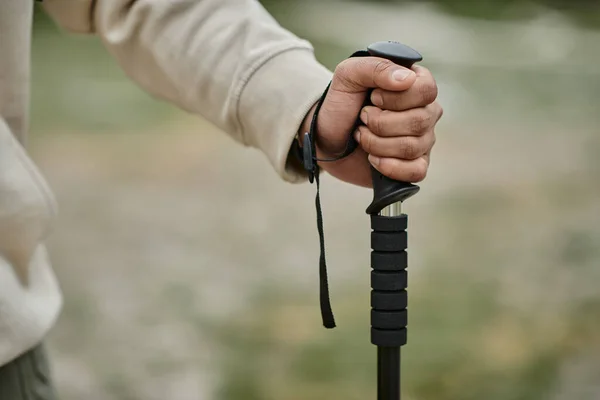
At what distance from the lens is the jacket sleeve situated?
2.68ft

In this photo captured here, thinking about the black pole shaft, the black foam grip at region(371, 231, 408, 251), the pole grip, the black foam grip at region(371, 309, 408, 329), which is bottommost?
the black pole shaft

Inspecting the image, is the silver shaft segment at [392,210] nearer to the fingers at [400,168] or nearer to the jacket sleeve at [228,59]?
the fingers at [400,168]

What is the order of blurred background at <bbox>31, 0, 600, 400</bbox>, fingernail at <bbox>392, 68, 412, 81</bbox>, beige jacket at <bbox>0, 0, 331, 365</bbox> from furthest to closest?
blurred background at <bbox>31, 0, 600, 400</bbox>, beige jacket at <bbox>0, 0, 331, 365</bbox>, fingernail at <bbox>392, 68, 412, 81</bbox>

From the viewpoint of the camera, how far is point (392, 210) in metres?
0.70

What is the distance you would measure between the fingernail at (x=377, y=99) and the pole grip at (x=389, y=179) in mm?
15

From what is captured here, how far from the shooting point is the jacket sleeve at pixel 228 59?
82cm

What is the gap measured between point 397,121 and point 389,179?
0.16 feet

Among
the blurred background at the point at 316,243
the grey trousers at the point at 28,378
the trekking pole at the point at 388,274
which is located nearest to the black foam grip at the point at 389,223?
the trekking pole at the point at 388,274

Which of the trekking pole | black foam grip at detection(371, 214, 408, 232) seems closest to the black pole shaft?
the trekking pole

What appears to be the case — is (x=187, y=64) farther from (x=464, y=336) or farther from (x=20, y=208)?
(x=464, y=336)

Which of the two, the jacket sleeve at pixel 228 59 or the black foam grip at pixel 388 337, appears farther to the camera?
the jacket sleeve at pixel 228 59

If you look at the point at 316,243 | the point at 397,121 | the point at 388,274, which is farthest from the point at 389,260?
the point at 316,243

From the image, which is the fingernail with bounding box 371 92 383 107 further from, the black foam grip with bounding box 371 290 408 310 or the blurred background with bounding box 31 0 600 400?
the blurred background with bounding box 31 0 600 400

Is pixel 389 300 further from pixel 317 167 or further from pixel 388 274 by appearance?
pixel 317 167
